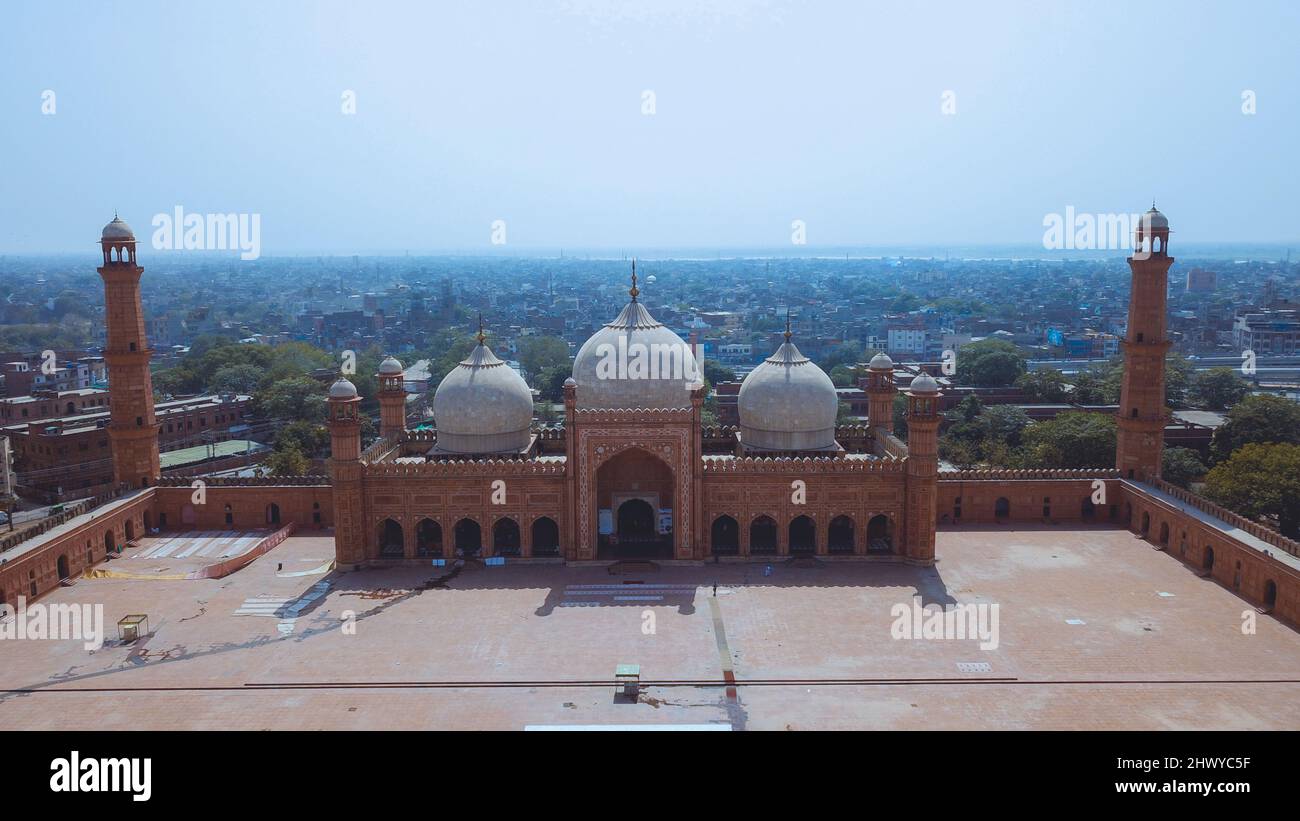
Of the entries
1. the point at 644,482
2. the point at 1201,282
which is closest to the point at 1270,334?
the point at 644,482

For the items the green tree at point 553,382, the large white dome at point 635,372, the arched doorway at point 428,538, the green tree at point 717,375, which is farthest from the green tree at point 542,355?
the arched doorway at point 428,538

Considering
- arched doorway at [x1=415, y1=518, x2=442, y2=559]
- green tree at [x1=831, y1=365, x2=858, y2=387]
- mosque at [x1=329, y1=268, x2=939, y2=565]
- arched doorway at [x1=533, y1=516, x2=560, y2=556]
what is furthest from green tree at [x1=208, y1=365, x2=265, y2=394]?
arched doorway at [x1=533, y1=516, x2=560, y2=556]

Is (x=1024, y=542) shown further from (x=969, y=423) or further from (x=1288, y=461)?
(x=969, y=423)

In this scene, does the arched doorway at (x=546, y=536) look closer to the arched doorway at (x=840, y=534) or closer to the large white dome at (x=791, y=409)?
the large white dome at (x=791, y=409)

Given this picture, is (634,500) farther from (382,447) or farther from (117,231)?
(117,231)

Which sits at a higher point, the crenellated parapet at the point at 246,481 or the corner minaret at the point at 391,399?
the corner minaret at the point at 391,399

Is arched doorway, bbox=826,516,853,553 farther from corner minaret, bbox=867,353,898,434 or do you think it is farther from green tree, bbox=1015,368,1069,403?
green tree, bbox=1015,368,1069,403
